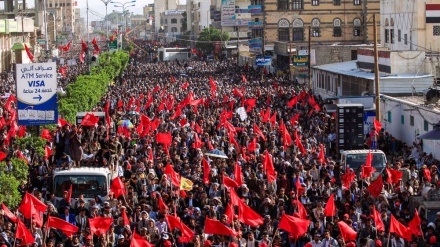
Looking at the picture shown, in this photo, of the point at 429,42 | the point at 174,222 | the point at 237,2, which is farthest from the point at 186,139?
the point at 237,2

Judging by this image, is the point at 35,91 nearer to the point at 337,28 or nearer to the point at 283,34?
the point at 283,34

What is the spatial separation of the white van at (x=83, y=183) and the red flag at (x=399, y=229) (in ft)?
20.3

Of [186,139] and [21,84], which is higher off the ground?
[21,84]

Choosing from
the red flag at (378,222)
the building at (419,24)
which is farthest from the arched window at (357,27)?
the red flag at (378,222)

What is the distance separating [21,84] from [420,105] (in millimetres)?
14697

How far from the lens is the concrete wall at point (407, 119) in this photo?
30.2m

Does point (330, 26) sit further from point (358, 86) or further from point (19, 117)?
point (19, 117)

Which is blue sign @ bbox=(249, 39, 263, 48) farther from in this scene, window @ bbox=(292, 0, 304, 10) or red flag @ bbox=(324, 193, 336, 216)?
red flag @ bbox=(324, 193, 336, 216)

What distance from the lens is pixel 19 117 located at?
77.0 feet

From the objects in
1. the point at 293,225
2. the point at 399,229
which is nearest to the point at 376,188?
the point at 399,229

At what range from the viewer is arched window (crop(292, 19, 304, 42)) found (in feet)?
278

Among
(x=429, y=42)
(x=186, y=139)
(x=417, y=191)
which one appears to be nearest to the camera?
(x=417, y=191)

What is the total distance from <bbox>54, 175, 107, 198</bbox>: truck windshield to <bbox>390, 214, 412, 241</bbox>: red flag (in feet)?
20.5

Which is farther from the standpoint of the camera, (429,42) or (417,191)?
(429,42)
